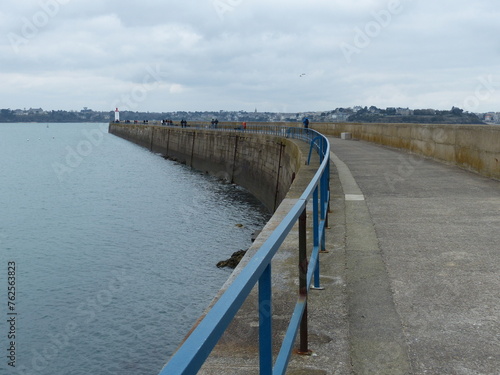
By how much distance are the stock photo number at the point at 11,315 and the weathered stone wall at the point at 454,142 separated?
11.4 m

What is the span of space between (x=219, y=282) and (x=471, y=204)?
800 cm

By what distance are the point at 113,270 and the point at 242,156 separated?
83.6ft

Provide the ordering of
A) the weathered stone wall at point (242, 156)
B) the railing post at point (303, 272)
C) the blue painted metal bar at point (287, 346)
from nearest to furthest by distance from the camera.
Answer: the blue painted metal bar at point (287, 346)
the railing post at point (303, 272)
the weathered stone wall at point (242, 156)

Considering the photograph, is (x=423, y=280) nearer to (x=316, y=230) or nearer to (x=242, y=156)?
(x=316, y=230)

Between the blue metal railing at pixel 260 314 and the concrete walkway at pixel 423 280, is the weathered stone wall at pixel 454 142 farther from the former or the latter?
the blue metal railing at pixel 260 314

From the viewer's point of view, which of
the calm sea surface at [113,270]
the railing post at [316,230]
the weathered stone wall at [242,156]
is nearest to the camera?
the railing post at [316,230]

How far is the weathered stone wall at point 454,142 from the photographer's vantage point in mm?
13391

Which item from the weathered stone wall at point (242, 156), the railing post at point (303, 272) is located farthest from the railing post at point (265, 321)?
the weathered stone wall at point (242, 156)

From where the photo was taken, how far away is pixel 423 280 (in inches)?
228

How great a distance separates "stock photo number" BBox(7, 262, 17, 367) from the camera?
12545mm

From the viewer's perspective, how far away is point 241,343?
14.1ft

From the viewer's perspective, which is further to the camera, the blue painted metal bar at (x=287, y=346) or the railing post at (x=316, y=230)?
the railing post at (x=316, y=230)

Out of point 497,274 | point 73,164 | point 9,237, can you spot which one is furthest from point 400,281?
point 73,164

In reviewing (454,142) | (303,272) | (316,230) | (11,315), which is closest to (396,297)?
(316,230)
